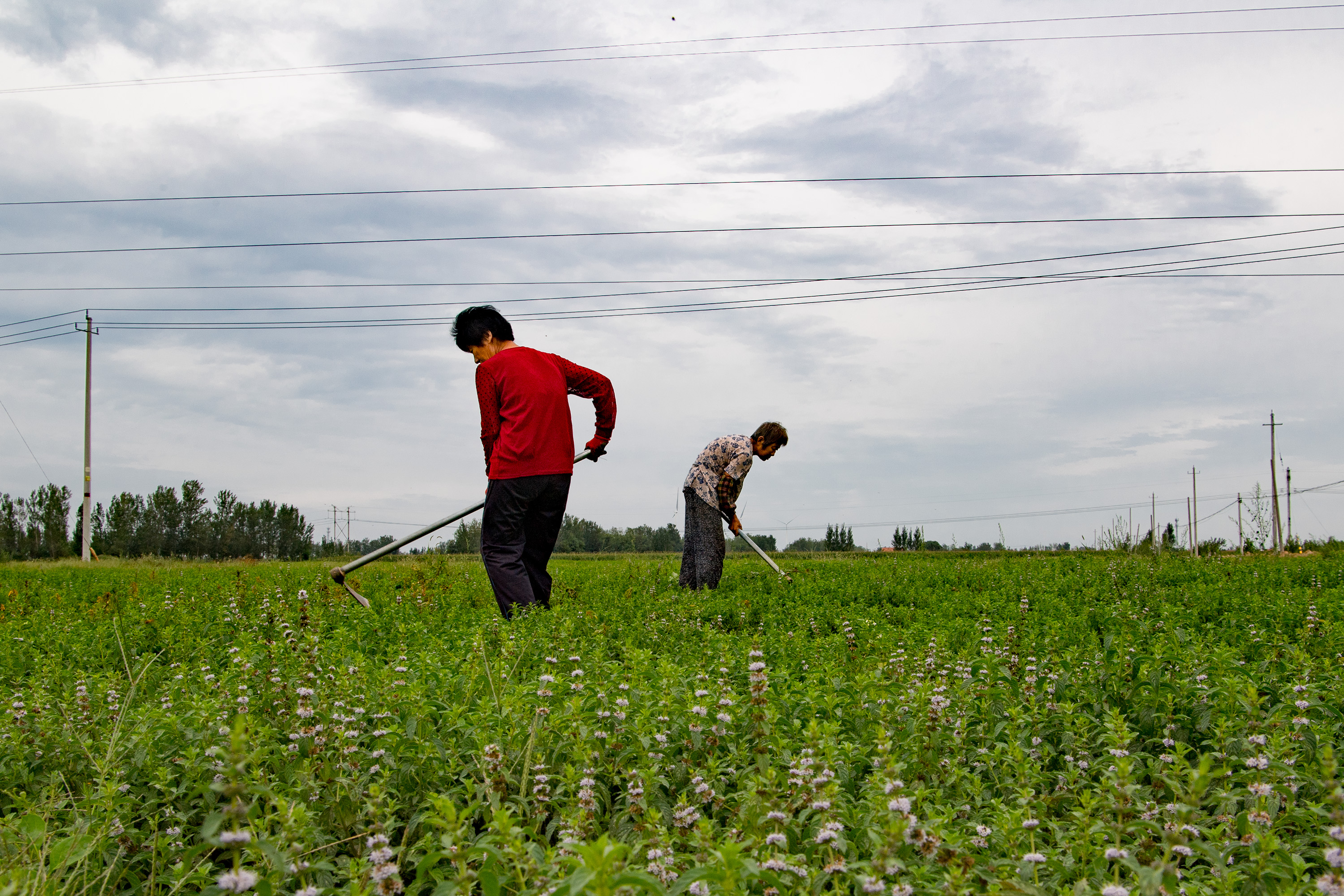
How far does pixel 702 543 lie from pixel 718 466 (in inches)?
39.0

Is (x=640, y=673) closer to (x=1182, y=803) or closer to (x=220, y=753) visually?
(x=220, y=753)

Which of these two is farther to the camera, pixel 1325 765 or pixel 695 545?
pixel 695 545

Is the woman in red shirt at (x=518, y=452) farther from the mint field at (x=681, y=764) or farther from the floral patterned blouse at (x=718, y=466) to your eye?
the floral patterned blouse at (x=718, y=466)

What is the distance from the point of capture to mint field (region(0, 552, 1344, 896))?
217 centimetres

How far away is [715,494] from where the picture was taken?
10.7 m

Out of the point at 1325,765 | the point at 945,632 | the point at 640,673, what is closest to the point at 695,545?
the point at 945,632

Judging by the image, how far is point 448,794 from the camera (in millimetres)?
2891

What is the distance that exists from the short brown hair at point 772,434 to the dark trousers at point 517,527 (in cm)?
383

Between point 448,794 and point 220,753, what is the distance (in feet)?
2.51

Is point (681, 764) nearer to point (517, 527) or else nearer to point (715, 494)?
point (517, 527)

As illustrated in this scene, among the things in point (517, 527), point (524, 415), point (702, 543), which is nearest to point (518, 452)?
point (524, 415)

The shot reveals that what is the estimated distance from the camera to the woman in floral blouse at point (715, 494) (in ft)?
34.9

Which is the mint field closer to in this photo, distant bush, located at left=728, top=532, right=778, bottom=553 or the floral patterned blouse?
the floral patterned blouse

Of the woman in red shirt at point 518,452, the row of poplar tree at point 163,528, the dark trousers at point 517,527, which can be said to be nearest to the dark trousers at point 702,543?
the woman in red shirt at point 518,452
